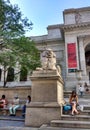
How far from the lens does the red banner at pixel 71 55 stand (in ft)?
87.8

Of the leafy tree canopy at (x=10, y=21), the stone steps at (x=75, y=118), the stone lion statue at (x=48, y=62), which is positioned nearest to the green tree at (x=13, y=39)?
the leafy tree canopy at (x=10, y=21)

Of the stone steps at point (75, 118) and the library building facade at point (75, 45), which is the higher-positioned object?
the library building facade at point (75, 45)

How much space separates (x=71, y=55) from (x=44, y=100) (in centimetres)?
2091

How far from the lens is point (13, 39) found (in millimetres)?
16891

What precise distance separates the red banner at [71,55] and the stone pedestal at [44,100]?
1977 cm

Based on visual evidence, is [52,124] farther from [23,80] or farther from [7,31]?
[23,80]

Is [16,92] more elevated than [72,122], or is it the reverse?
[16,92]

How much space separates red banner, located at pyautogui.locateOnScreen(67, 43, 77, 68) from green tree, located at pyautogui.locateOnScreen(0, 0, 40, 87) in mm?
9867

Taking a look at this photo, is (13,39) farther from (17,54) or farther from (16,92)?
(16,92)

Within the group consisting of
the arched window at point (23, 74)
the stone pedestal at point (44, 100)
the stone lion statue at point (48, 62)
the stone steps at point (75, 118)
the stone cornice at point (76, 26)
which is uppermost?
the stone cornice at point (76, 26)

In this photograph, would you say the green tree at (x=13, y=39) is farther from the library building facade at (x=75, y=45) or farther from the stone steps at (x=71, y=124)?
the stone steps at (x=71, y=124)

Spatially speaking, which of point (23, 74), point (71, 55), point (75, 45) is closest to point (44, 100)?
point (71, 55)

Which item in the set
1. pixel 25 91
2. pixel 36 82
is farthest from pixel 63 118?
pixel 25 91

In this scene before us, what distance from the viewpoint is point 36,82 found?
7480 mm
